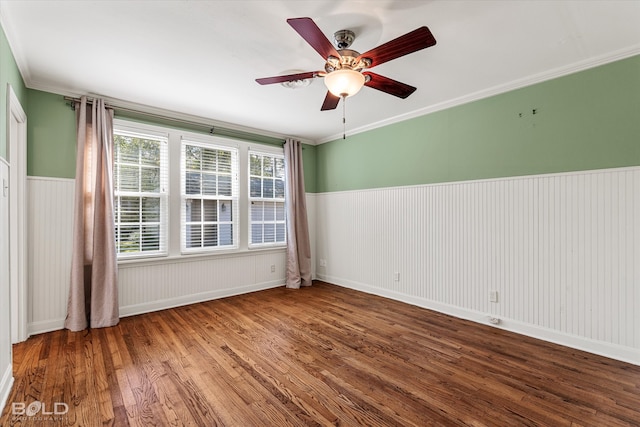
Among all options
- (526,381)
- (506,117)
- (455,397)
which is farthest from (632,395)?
(506,117)

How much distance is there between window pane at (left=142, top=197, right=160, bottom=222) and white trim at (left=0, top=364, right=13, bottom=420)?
1.96 m

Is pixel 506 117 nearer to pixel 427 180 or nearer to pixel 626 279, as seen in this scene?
pixel 427 180

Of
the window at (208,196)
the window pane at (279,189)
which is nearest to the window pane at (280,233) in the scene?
the window pane at (279,189)

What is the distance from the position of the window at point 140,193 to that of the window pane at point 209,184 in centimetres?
51

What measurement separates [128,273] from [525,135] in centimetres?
470

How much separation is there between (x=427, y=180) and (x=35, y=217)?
14.5ft

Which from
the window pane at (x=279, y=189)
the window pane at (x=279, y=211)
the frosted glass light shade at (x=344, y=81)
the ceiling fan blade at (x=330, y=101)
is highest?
the ceiling fan blade at (x=330, y=101)

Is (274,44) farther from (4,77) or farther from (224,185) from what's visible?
(224,185)

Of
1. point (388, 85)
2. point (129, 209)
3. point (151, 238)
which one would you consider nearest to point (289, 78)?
point (388, 85)

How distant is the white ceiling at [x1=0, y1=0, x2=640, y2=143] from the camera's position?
1929mm

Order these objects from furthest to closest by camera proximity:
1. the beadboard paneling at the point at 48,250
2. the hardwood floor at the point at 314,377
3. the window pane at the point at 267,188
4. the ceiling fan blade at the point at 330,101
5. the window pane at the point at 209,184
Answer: the window pane at the point at 267,188, the window pane at the point at 209,184, the beadboard paneling at the point at 48,250, the ceiling fan blade at the point at 330,101, the hardwood floor at the point at 314,377

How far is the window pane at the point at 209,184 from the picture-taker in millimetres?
4227

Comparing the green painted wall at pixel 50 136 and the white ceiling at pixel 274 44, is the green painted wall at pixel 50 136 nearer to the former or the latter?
the green painted wall at pixel 50 136

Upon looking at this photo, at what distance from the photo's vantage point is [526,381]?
7.07 ft
